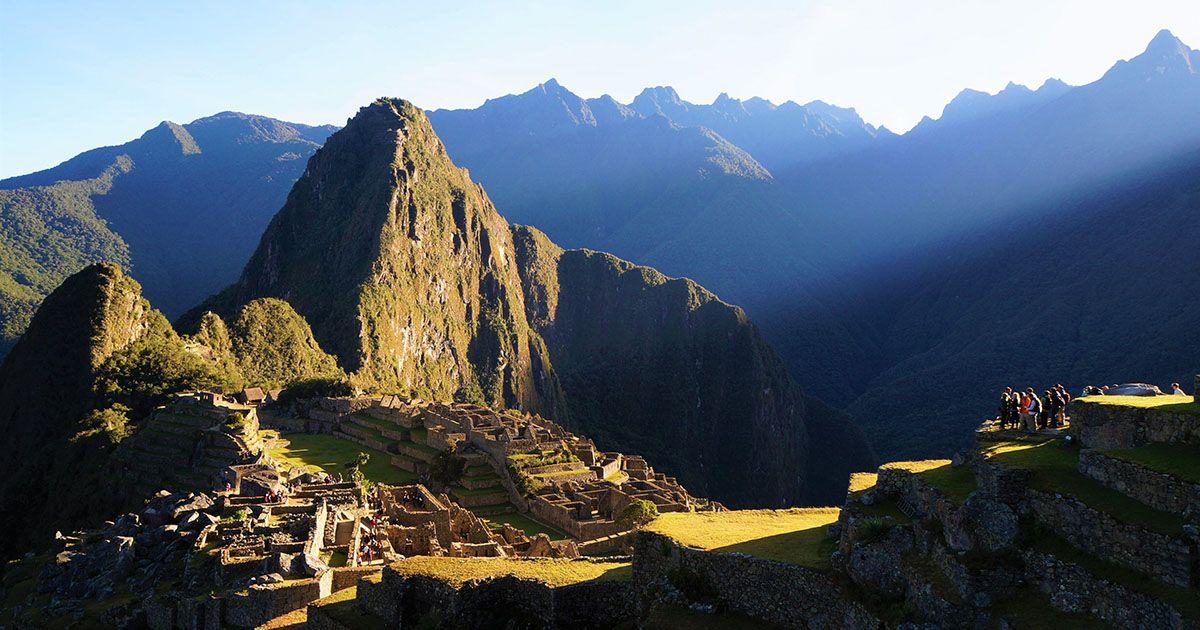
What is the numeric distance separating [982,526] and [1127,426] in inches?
116

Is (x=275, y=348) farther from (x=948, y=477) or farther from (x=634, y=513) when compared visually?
(x=948, y=477)

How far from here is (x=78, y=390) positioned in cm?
8025

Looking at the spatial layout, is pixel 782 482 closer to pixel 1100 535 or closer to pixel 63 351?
pixel 63 351

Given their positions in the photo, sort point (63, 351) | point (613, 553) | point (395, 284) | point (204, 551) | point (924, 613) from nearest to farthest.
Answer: point (924, 613) < point (204, 551) < point (613, 553) < point (63, 351) < point (395, 284)

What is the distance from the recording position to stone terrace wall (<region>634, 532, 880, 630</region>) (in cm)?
1370

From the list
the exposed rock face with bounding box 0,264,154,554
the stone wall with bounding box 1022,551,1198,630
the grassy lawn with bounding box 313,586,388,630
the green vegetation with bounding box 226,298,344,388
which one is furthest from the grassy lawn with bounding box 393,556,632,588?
the green vegetation with bounding box 226,298,344,388

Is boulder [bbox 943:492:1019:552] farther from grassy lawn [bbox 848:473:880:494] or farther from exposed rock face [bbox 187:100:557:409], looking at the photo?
exposed rock face [bbox 187:100:557:409]

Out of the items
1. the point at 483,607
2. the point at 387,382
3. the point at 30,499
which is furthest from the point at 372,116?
the point at 483,607

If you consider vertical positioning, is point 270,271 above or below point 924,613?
above

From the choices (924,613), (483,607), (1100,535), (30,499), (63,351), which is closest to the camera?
(1100,535)

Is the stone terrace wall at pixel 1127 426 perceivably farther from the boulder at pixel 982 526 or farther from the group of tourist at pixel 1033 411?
the group of tourist at pixel 1033 411

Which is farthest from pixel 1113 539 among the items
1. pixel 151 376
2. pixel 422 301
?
pixel 422 301

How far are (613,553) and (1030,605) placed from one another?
17.1 meters

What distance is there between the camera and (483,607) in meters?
16.6
